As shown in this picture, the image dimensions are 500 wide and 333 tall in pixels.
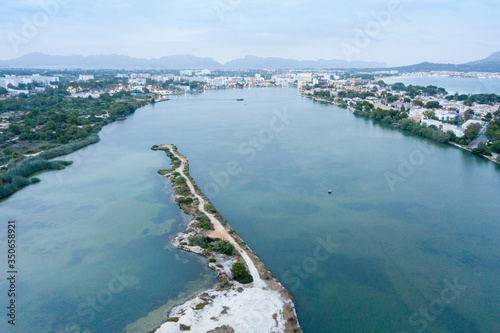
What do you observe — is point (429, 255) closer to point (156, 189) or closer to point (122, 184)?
point (156, 189)

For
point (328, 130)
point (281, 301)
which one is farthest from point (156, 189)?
point (328, 130)

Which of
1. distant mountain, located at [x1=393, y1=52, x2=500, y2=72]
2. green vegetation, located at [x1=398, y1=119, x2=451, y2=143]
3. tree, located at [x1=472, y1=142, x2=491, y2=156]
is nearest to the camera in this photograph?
tree, located at [x1=472, y1=142, x2=491, y2=156]

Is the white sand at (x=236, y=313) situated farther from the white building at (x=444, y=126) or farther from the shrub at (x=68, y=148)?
the white building at (x=444, y=126)

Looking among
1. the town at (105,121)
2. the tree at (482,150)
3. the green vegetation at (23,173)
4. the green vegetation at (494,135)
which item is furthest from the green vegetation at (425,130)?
the green vegetation at (23,173)

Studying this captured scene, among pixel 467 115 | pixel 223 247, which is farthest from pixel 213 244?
pixel 467 115

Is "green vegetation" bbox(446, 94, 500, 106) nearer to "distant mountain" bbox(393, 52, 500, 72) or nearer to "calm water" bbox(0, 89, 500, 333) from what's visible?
"calm water" bbox(0, 89, 500, 333)

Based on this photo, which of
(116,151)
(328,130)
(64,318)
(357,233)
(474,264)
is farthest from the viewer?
(328,130)

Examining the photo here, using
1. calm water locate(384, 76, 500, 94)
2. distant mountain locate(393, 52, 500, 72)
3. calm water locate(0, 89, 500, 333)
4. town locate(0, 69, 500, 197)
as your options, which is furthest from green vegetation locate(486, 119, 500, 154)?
distant mountain locate(393, 52, 500, 72)
